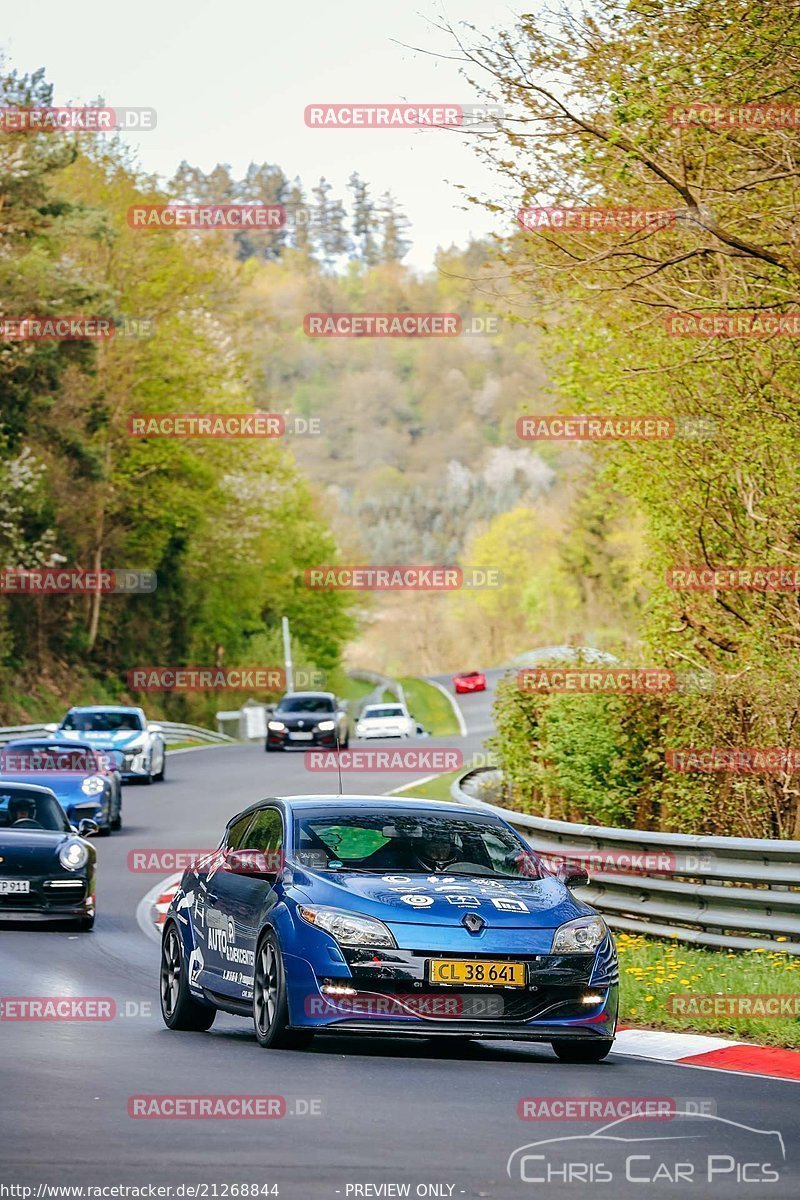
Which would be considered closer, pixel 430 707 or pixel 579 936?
pixel 579 936

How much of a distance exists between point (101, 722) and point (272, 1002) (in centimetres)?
2628

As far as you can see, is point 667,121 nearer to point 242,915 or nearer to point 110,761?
point 242,915

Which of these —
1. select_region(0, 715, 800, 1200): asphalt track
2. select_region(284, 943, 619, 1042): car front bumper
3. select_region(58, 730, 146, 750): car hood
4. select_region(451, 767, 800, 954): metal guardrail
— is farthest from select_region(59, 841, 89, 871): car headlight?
select_region(58, 730, 146, 750): car hood

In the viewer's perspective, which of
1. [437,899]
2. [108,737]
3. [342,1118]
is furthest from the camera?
[108,737]

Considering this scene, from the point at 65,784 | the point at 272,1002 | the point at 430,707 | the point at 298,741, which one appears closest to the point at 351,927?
the point at 272,1002

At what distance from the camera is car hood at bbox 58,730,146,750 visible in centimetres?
3494

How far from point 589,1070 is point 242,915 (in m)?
2.16

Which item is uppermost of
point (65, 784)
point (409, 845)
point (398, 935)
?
point (409, 845)

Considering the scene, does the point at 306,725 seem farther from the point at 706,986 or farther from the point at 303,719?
the point at 706,986

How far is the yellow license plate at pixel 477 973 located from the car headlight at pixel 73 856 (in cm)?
831

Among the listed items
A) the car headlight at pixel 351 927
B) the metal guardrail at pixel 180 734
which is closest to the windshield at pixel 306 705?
the metal guardrail at pixel 180 734

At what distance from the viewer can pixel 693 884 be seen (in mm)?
13891

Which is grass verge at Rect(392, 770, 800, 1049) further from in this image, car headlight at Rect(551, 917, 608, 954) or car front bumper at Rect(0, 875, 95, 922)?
car front bumper at Rect(0, 875, 95, 922)

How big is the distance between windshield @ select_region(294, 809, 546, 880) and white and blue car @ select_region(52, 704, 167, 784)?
24.3 meters
